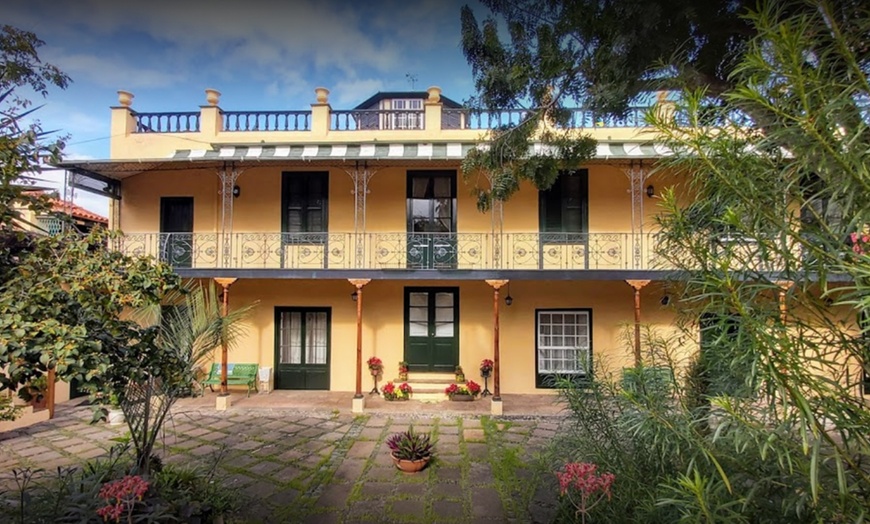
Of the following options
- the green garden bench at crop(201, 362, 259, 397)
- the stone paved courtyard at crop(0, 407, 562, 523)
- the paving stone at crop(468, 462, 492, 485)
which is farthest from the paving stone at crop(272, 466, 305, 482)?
the green garden bench at crop(201, 362, 259, 397)

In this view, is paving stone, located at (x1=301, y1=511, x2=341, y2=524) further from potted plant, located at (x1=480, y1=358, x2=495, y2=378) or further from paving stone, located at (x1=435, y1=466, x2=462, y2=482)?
potted plant, located at (x1=480, y1=358, x2=495, y2=378)

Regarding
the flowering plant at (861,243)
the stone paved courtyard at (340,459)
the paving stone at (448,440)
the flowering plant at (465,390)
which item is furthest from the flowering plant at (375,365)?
the flowering plant at (861,243)

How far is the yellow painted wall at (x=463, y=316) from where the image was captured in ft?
32.9

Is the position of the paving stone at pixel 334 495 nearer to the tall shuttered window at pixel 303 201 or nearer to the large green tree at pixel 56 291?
the large green tree at pixel 56 291

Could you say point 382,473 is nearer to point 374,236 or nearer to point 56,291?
point 56,291

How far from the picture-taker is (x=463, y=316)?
33.5 ft

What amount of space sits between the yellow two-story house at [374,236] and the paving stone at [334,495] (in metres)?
4.31

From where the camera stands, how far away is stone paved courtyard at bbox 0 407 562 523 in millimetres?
4699

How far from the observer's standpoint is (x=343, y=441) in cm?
691

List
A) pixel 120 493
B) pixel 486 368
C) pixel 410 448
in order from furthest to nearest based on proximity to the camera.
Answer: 1. pixel 486 368
2. pixel 410 448
3. pixel 120 493

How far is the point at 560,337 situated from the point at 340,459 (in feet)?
20.7

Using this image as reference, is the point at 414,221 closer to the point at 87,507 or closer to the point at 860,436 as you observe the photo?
the point at 87,507

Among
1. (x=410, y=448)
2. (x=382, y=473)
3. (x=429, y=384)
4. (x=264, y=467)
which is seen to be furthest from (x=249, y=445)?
(x=429, y=384)

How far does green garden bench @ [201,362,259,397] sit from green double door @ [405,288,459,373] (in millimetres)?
3935
